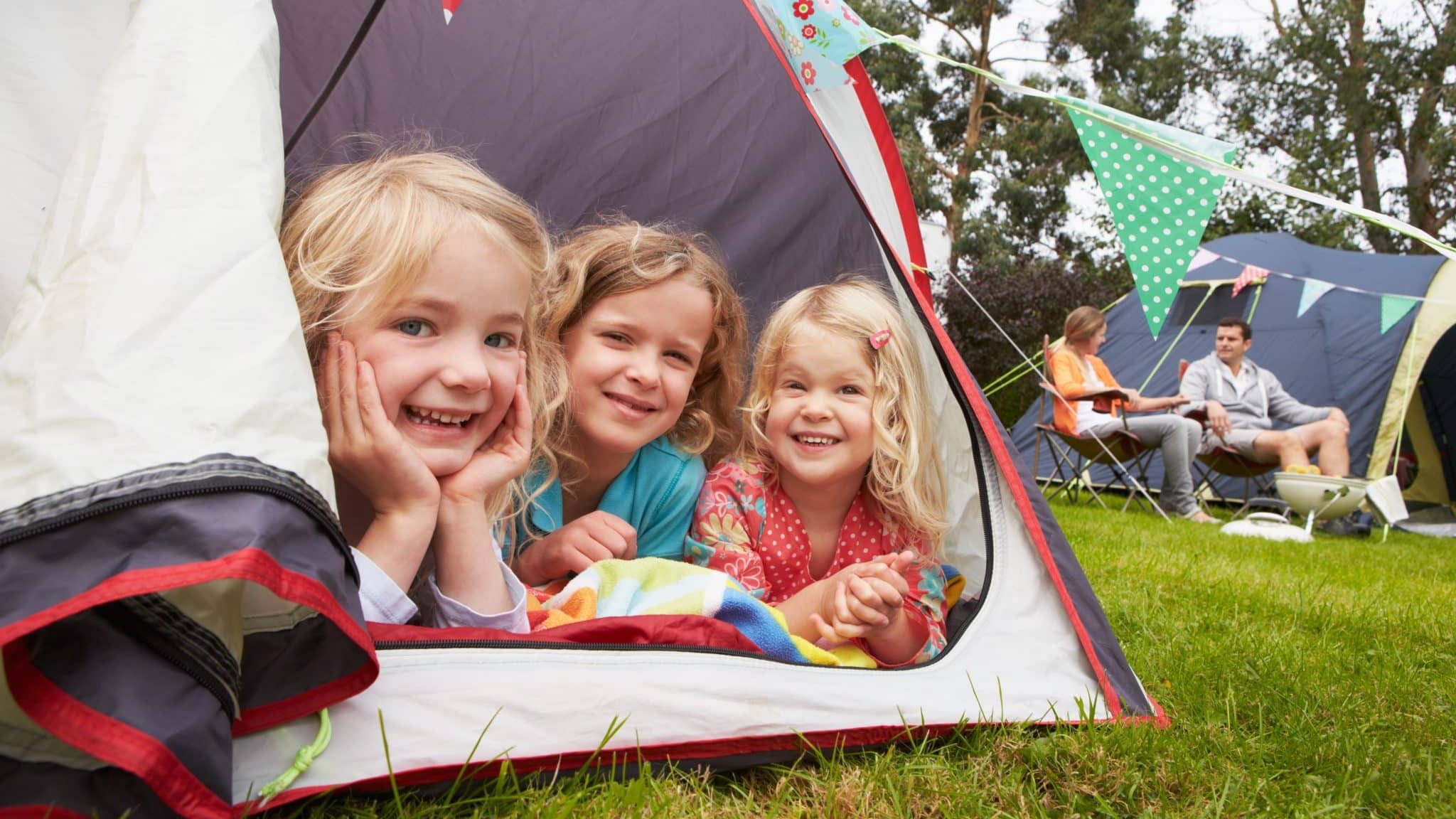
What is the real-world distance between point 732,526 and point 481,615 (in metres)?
0.56

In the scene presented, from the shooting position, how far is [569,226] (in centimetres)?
206

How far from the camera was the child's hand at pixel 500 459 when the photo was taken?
1248 mm

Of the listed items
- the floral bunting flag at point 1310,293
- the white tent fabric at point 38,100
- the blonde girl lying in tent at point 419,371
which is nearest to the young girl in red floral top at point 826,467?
the blonde girl lying in tent at point 419,371

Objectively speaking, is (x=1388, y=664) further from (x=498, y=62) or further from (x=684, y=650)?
(x=498, y=62)

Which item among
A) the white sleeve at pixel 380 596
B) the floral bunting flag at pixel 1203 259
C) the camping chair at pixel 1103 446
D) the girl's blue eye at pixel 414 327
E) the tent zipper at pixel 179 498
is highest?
the floral bunting flag at pixel 1203 259

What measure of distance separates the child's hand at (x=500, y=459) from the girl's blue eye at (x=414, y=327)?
132 mm

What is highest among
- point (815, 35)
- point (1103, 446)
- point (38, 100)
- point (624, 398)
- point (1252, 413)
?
point (815, 35)

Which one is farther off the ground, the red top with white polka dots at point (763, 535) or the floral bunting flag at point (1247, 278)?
the floral bunting flag at point (1247, 278)

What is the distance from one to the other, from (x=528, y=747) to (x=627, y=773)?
0.10 metres

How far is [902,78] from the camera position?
1206 cm

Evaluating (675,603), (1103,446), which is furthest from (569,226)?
(1103,446)

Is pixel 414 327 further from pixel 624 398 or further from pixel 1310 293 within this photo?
pixel 1310 293

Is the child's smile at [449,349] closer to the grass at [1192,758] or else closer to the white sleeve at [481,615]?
the white sleeve at [481,615]

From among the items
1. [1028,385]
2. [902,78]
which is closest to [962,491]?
[1028,385]
